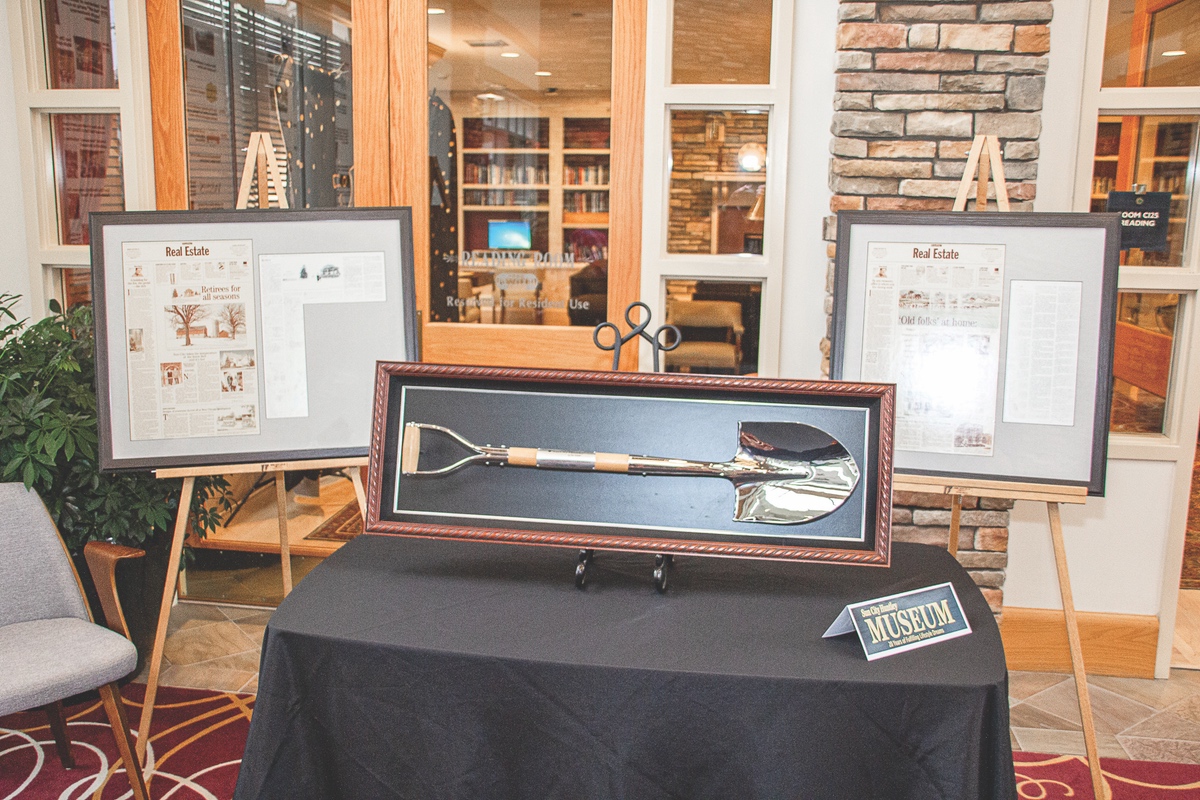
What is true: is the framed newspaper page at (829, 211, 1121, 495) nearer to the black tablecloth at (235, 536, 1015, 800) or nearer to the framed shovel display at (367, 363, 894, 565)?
the framed shovel display at (367, 363, 894, 565)

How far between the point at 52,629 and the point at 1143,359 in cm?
309

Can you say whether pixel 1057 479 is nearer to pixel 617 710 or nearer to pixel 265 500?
pixel 617 710

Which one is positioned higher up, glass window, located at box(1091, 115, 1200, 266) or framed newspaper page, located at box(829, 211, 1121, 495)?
glass window, located at box(1091, 115, 1200, 266)

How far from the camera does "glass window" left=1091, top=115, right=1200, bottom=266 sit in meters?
2.71

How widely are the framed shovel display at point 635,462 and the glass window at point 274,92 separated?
1596mm

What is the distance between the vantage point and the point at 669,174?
2.82 m

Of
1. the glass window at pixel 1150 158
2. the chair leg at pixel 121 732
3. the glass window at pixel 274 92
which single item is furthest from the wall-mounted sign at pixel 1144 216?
the chair leg at pixel 121 732

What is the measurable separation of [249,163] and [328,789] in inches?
60.7

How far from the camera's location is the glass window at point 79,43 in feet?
9.82

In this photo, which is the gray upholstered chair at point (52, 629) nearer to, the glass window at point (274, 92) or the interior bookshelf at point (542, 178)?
the glass window at point (274, 92)

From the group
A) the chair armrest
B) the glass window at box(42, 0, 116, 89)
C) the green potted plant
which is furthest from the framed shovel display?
the glass window at box(42, 0, 116, 89)

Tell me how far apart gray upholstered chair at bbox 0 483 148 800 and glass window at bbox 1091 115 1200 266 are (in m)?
2.83

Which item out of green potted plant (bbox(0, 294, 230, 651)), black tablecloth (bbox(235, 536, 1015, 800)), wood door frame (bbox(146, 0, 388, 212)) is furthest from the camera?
wood door frame (bbox(146, 0, 388, 212))

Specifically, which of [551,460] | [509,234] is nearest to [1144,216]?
[509,234]
